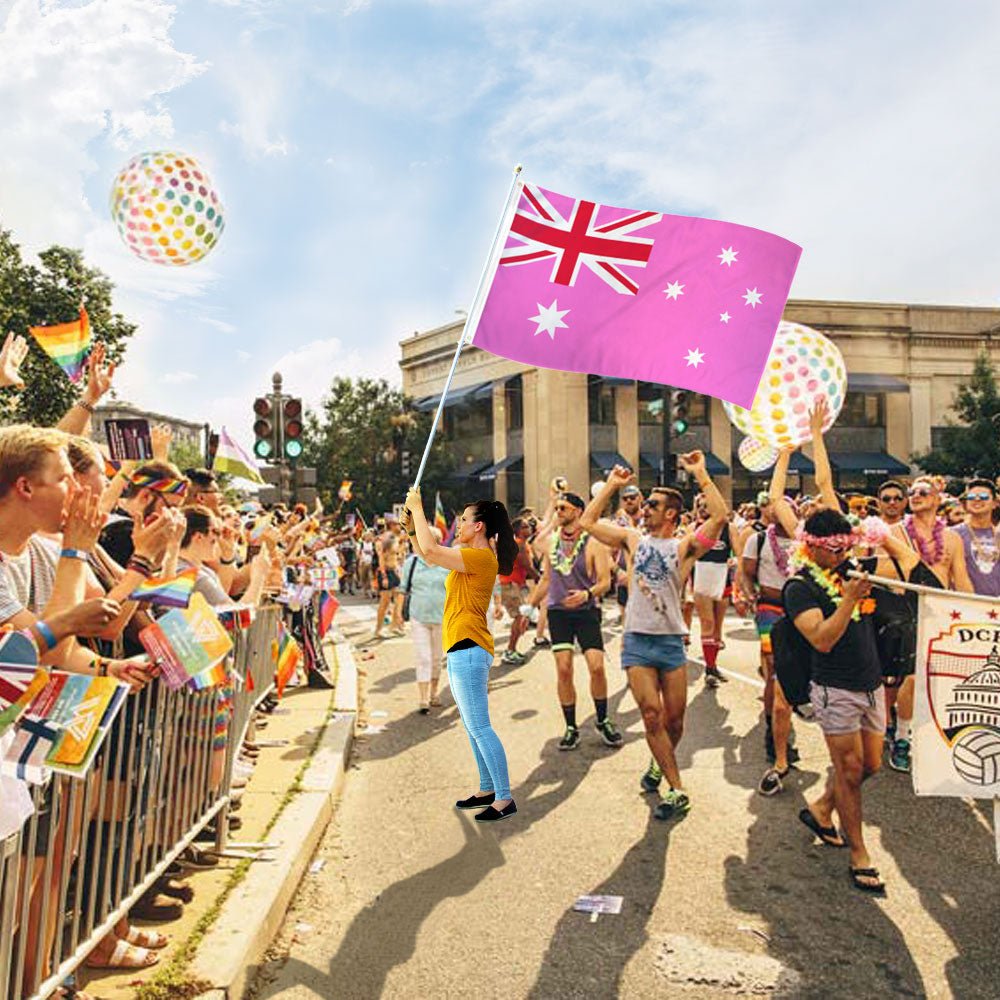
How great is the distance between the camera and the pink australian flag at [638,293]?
639 cm

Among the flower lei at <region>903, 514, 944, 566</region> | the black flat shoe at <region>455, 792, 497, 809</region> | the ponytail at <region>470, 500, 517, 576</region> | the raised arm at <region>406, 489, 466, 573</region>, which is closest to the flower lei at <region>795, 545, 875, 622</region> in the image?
the ponytail at <region>470, 500, 517, 576</region>

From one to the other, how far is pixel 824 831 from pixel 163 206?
6854 mm

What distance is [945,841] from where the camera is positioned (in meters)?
5.31

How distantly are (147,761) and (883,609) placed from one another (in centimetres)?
439

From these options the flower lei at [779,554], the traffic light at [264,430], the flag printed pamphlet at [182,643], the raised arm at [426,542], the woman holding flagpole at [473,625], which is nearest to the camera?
the flag printed pamphlet at [182,643]

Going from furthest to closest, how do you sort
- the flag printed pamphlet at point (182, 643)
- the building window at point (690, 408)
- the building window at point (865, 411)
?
1. the building window at point (865, 411)
2. the building window at point (690, 408)
3. the flag printed pamphlet at point (182, 643)

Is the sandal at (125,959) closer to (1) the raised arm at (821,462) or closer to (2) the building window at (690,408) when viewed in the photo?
(1) the raised arm at (821,462)

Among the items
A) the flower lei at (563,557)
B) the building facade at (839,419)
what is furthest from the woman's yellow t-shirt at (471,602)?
the building facade at (839,419)

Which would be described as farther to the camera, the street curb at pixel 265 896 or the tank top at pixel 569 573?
the tank top at pixel 569 573

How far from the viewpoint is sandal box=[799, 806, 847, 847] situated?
206 inches

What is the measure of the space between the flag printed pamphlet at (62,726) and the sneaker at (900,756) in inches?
228

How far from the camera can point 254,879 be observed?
449 cm

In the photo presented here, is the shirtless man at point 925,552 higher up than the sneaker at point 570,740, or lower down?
higher up

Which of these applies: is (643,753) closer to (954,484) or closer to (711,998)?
(711,998)
